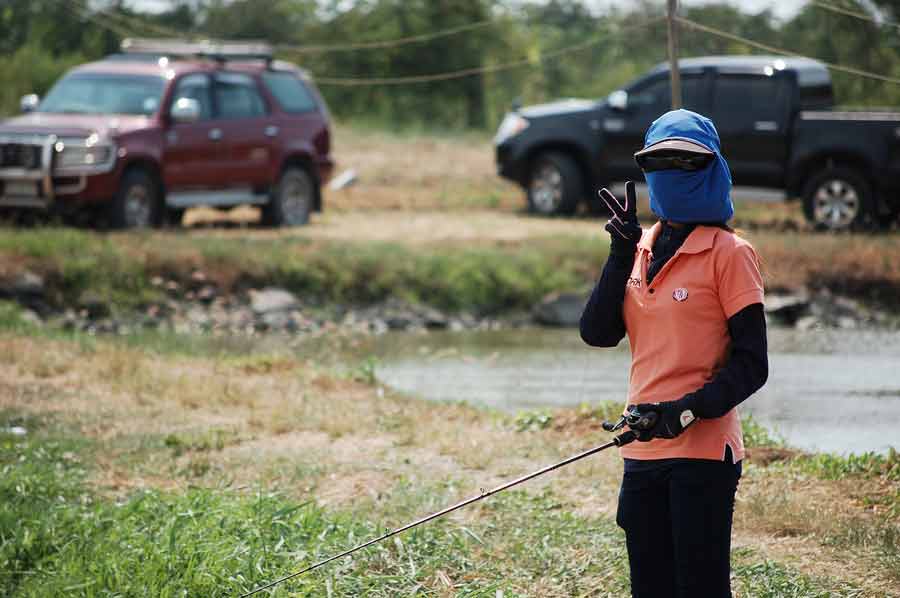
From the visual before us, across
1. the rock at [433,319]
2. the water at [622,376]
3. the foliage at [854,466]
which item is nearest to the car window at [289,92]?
the rock at [433,319]

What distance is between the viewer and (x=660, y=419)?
3795 mm

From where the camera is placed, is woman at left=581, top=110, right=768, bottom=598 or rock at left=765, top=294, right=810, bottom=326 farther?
rock at left=765, top=294, right=810, bottom=326

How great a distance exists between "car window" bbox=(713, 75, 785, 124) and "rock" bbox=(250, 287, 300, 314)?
6.56 meters

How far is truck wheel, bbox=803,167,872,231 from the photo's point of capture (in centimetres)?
1666

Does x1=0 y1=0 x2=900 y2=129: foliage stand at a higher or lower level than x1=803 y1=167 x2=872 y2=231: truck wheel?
higher

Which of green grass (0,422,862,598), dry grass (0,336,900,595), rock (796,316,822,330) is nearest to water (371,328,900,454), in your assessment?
rock (796,316,822,330)

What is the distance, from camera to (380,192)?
73.4 ft

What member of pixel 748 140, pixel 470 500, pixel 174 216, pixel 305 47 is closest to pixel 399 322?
pixel 174 216

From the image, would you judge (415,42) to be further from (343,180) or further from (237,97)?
(237,97)

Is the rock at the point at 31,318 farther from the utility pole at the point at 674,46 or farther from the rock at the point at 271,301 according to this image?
the utility pole at the point at 674,46

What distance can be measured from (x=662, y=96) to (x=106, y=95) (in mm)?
7161

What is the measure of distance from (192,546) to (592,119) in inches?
545

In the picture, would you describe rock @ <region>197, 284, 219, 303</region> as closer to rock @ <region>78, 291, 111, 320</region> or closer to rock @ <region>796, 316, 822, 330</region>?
rock @ <region>78, 291, 111, 320</region>

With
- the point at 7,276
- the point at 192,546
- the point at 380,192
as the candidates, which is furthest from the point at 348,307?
the point at 192,546
